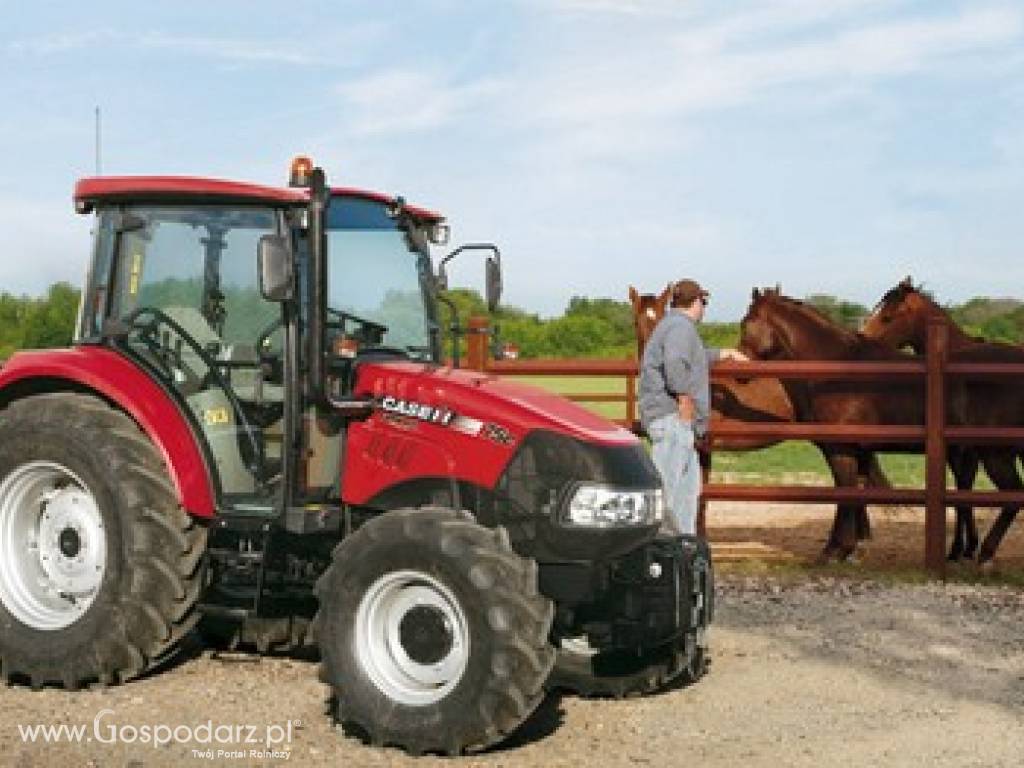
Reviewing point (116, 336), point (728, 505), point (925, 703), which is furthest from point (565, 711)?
point (728, 505)

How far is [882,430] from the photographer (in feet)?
37.6

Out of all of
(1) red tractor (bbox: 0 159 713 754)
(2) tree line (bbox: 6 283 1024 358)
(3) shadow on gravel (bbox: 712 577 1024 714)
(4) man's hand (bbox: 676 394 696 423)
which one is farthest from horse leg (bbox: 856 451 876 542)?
(2) tree line (bbox: 6 283 1024 358)

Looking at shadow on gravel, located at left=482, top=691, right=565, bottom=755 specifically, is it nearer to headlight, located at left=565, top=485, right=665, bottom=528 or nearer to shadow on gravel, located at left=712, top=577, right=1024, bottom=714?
headlight, located at left=565, top=485, right=665, bottom=528

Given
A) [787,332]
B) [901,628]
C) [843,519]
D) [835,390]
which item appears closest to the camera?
[901,628]

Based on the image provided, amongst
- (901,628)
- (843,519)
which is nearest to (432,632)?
(901,628)

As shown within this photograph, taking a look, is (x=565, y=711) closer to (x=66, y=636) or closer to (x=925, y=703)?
(x=925, y=703)

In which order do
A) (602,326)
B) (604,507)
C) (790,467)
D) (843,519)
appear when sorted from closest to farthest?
(604,507) → (843,519) → (790,467) → (602,326)

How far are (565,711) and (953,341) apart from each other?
7821 millimetres

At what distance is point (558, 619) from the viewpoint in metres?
6.27

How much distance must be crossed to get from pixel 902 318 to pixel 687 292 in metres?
5.84

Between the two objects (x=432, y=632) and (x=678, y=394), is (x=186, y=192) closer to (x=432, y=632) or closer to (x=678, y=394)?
(x=432, y=632)

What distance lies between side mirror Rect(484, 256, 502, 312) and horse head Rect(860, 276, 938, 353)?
7852 mm

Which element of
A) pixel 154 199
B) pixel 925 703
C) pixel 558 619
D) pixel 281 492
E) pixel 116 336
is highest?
pixel 154 199

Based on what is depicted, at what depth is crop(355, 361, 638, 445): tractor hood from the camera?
6082 millimetres
